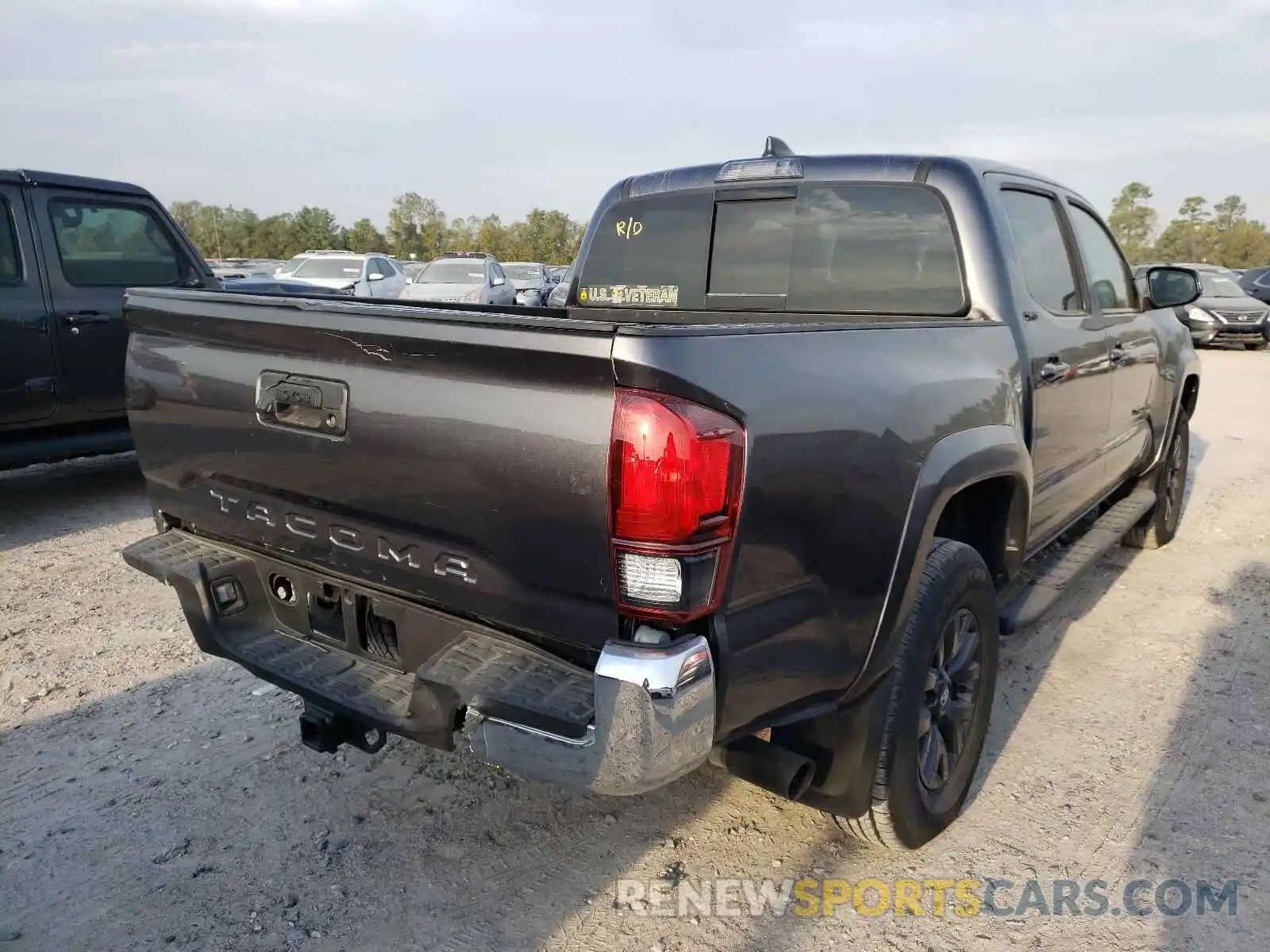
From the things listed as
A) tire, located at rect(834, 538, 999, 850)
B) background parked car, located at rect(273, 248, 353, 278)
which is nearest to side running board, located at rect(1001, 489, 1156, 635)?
tire, located at rect(834, 538, 999, 850)

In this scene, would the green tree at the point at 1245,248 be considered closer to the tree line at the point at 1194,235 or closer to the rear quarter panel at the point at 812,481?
the tree line at the point at 1194,235

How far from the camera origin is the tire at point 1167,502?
548cm

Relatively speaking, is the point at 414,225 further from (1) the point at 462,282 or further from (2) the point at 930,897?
(2) the point at 930,897

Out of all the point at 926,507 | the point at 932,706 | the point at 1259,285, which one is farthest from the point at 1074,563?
the point at 1259,285

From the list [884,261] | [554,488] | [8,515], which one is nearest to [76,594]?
[8,515]

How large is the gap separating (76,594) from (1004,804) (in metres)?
4.39

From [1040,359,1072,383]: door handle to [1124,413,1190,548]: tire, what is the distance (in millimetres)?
2509

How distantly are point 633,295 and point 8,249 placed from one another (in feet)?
14.1

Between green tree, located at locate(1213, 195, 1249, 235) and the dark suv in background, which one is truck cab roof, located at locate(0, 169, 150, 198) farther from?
green tree, located at locate(1213, 195, 1249, 235)

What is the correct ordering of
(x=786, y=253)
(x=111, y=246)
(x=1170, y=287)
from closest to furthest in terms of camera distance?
(x=786, y=253) → (x=1170, y=287) → (x=111, y=246)

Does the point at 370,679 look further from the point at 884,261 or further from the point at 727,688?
the point at 884,261

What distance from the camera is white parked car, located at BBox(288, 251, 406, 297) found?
1734cm

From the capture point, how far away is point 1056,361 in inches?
130

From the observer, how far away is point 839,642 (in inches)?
87.1
